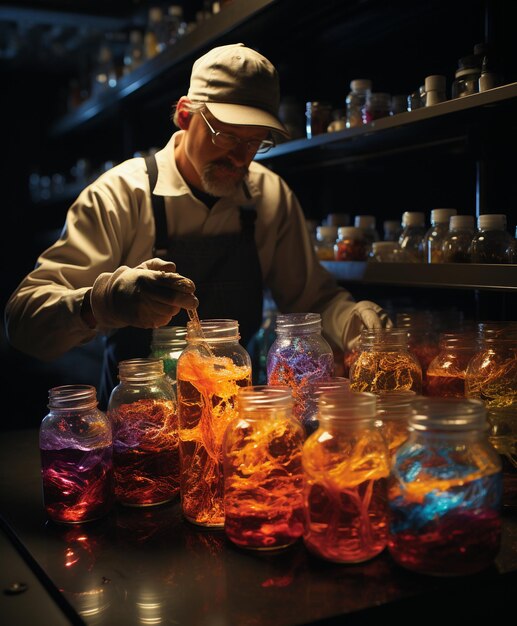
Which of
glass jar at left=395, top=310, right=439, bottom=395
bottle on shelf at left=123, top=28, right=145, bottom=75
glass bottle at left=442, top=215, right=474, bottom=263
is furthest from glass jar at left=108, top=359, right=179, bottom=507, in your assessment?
bottle on shelf at left=123, top=28, right=145, bottom=75

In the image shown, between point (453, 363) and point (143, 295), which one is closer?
point (143, 295)

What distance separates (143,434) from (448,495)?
58cm

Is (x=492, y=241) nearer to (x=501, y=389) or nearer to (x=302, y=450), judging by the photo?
(x=501, y=389)

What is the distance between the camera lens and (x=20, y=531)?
1.25m

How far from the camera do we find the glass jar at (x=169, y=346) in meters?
1.55

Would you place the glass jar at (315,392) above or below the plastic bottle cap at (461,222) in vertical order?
below

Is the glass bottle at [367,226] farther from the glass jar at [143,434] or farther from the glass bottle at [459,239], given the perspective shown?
the glass jar at [143,434]

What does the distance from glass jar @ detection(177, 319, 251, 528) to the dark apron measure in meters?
0.73

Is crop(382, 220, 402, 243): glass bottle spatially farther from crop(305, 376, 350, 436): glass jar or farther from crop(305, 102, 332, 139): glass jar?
crop(305, 376, 350, 436): glass jar

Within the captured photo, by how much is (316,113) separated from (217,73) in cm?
46

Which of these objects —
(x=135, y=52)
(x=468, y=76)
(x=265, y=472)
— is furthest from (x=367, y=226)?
(x=135, y=52)

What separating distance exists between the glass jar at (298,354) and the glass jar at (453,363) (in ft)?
0.72

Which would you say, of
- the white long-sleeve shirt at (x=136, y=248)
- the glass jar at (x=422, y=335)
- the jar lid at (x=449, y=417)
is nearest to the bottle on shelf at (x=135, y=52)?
the white long-sleeve shirt at (x=136, y=248)

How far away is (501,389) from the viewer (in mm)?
1296
